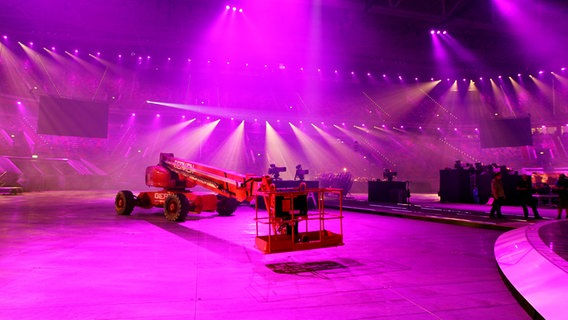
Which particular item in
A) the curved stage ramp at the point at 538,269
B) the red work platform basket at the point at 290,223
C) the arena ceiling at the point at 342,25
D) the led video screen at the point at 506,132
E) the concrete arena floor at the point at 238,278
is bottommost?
the concrete arena floor at the point at 238,278

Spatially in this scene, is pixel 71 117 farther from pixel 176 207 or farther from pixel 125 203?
pixel 176 207

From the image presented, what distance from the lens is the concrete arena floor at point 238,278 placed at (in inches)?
142

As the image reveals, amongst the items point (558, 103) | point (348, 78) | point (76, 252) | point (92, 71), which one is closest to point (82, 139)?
point (92, 71)

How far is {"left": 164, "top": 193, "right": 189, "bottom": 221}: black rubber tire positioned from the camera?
10.8m

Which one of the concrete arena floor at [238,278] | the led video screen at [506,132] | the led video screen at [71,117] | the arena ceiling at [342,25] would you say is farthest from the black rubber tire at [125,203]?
the led video screen at [506,132]

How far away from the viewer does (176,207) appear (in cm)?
1102

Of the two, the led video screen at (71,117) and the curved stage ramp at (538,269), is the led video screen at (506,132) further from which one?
the led video screen at (71,117)

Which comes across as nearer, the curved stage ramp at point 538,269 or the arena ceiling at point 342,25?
the curved stage ramp at point 538,269

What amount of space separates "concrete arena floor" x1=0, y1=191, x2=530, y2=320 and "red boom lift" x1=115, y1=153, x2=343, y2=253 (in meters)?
0.42

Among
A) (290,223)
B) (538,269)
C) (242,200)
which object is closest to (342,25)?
(242,200)

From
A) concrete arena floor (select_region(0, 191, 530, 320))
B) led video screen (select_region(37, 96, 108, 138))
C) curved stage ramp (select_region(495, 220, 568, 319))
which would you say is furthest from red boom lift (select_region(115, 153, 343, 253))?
led video screen (select_region(37, 96, 108, 138))

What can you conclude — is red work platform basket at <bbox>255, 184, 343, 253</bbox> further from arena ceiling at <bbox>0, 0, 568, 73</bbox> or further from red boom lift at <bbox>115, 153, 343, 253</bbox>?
arena ceiling at <bbox>0, 0, 568, 73</bbox>

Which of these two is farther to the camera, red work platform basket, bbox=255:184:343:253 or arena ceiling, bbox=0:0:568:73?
arena ceiling, bbox=0:0:568:73

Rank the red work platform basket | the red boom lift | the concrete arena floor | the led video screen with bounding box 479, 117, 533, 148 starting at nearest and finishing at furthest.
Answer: the concrete arena floor, the red work platform basket, the red boom lift, the led video screen with bounding box 479, 117, 533, 148
